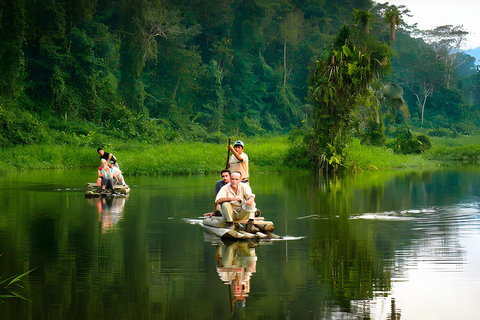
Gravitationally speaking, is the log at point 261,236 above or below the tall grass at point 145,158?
below

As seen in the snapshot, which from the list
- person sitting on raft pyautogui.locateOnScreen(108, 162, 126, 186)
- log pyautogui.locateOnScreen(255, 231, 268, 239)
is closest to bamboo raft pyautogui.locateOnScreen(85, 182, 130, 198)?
person sitting on raft pyautogui.locateOnScreen(108, 162, 126, 186)

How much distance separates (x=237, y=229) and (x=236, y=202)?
18.6 inches

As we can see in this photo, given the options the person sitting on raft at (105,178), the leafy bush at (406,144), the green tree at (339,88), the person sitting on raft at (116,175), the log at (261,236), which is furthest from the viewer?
the leafy bush at (406,144)

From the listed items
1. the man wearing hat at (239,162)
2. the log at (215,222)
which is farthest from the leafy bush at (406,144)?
the log at (215,222)

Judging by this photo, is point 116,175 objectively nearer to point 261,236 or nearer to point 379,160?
point 261,236

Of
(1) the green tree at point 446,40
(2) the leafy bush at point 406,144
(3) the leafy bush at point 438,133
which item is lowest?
(2) the leafy bush at point 406,144

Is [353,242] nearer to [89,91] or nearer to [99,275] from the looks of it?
[99,275]

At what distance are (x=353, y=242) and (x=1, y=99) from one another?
93.9ft

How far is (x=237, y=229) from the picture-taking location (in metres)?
11.9

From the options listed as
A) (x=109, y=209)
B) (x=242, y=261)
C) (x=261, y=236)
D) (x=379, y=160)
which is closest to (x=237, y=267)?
(x=242, y=261)

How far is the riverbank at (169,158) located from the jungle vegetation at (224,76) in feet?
2.76

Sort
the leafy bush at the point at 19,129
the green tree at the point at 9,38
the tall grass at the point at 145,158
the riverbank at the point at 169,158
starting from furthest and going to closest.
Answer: the leafy bush at the point at 19,129 → the riverbank at the point at 169,158 → the tall grass at the point at 145,158 → the green tree at the point at 9,38

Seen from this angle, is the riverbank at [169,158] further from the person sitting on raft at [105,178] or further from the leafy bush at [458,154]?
the person sitting on raft at [105,178]

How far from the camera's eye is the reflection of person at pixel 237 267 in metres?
7.54
